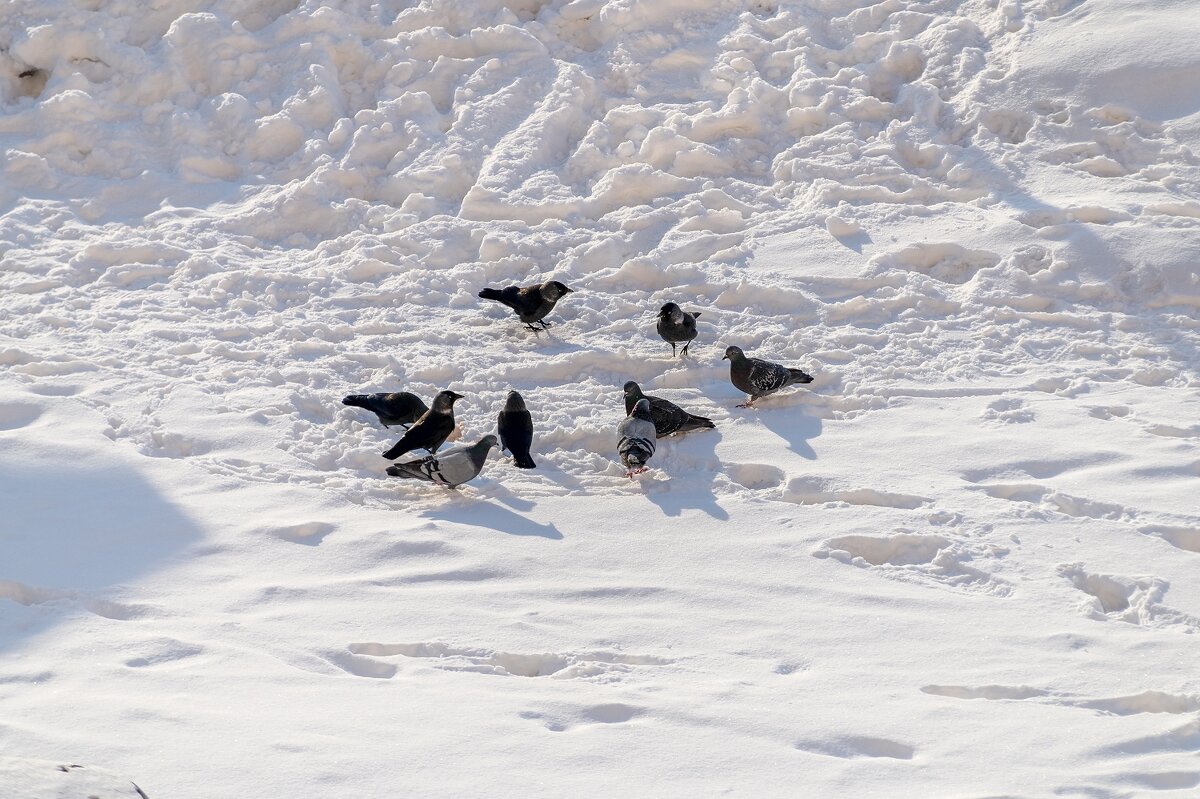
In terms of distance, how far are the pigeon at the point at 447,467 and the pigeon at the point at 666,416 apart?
858mm

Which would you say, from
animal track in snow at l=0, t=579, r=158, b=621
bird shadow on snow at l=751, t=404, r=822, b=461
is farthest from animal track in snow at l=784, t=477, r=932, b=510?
Result: animal track in snow at l=0, t=579, r=158, b=621

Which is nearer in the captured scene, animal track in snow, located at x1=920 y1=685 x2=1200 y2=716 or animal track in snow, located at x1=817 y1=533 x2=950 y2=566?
animal track in snow, located at x1=920 y1=685 x2=1200 y2=716

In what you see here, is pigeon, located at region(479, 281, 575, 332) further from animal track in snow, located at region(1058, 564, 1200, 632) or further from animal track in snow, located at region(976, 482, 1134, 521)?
animal track in snow, located at region(1058, 564, 1200, 632)

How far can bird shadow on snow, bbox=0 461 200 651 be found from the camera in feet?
14.9

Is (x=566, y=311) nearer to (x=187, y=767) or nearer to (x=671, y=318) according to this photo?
(x=671, y=318)

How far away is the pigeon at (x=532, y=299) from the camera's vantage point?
7016mm

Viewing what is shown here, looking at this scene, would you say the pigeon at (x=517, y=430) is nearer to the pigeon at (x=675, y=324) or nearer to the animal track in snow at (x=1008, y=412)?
the pigeon at (x=675, y=324)

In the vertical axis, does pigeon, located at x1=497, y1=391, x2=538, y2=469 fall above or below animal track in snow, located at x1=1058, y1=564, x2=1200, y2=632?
above

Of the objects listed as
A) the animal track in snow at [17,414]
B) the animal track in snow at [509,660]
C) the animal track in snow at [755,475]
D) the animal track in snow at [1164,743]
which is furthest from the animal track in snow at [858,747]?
the animal track in snow at [17,414]

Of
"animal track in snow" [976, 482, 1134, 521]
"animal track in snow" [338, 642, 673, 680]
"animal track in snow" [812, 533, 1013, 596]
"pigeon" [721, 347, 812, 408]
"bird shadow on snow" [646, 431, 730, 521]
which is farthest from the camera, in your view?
"pigeon" [721, 347, 812, 408]

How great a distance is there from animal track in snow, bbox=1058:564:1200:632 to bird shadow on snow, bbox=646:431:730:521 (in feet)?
4.86

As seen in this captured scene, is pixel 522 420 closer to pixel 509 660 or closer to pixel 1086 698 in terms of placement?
pixel 509 660

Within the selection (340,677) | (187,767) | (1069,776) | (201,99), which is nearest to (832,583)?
(1069,776)

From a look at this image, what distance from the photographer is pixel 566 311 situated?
24.0 feet
